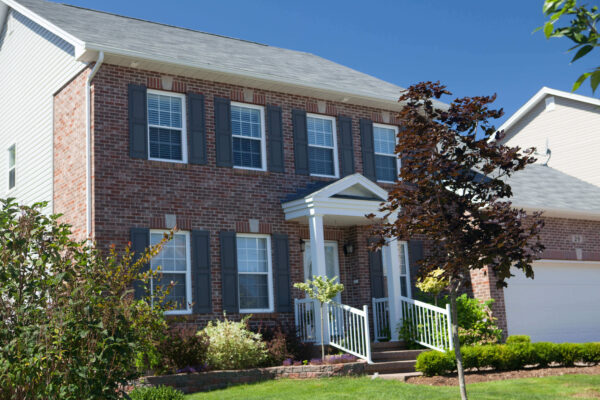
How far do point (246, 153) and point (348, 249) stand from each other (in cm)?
334

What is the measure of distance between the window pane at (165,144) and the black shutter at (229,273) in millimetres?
1936

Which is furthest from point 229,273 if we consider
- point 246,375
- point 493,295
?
point 493,295

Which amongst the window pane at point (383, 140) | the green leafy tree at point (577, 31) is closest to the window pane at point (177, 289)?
the window pane at point (383, 140)

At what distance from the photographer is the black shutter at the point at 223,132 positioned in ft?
50.2

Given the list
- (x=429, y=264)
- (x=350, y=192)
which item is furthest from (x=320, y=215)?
(x=429, y=264)

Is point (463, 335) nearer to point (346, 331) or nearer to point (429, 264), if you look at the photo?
point (346, 331)

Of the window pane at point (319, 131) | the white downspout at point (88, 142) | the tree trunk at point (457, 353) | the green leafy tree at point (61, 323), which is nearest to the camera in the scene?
the green leafy tree at point (61, 323)

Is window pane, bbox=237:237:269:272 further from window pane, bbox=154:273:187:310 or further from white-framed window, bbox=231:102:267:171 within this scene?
white-framed window, bbox=231:102:267:171

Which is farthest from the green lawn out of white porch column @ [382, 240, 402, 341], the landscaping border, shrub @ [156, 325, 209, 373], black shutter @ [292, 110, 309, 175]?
black shutter @ [292, 110, 309, 175]

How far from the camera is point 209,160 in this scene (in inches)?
596

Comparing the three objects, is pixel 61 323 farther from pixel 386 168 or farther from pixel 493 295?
pixel 493 295

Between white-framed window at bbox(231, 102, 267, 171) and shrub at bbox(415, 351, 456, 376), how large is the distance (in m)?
5.61

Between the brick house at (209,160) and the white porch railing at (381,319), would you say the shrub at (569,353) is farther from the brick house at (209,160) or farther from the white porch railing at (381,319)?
the white porch railing at (381,319)

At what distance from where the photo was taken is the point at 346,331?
15102 mm
